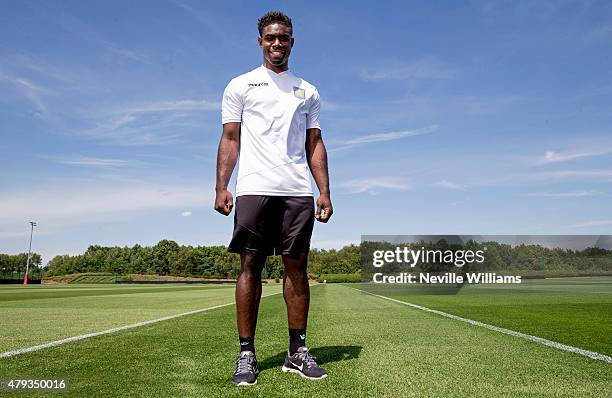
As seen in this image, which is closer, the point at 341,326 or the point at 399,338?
the point at 399,338

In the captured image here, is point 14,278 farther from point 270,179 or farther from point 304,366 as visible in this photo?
point 304,366

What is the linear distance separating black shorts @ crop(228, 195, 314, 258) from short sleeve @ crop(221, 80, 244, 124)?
0.63 m

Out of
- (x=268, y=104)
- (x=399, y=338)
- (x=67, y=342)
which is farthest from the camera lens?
(x=399, y=338)

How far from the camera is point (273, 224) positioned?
364cm

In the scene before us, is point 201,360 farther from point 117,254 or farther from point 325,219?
point 117,254

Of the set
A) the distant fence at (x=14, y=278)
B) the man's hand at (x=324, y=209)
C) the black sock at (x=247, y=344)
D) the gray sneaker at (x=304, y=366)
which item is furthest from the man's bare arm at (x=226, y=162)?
the distant fence at (x=14, y=278)

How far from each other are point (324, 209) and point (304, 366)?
1.19m

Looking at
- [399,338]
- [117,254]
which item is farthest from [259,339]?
[117,254]

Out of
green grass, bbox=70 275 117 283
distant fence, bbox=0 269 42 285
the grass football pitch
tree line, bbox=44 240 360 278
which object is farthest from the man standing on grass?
tree line, bbox=44 240 360 278

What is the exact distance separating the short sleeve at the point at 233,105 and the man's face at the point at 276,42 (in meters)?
0.35

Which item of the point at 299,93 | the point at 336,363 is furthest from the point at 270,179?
the point at 336,363

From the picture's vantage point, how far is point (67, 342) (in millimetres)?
5160

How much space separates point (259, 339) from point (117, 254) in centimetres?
15458

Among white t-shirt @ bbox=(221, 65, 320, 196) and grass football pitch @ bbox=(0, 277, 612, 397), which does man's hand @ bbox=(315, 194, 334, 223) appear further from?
grass football pitch @ bbox=(0, 277, 612, 397)
